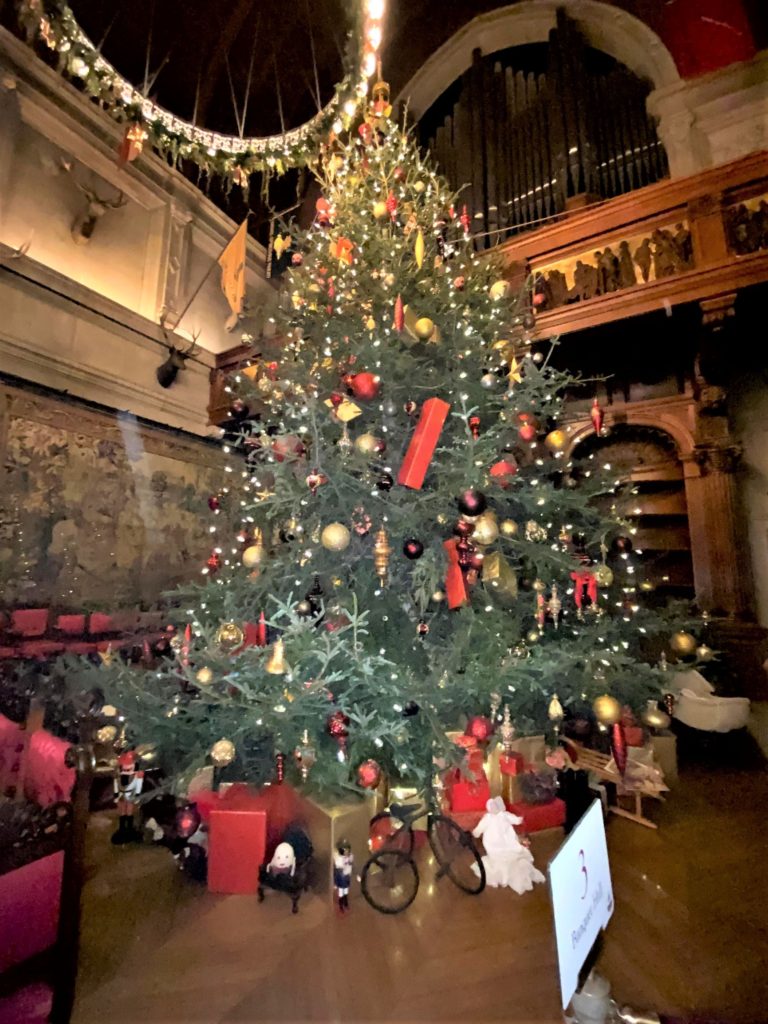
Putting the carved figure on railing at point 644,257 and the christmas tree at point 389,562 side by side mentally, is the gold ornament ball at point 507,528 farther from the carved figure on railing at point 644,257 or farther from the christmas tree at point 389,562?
the carved figure on railing at point 644,257

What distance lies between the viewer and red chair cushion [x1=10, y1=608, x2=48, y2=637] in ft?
11.2

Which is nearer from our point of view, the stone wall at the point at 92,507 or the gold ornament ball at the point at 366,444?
the gold ornament ball at the point at 366,444

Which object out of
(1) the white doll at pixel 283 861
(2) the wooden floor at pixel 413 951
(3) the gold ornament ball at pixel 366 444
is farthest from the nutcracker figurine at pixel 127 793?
(3) the gold ornament ball at pixel 366 444

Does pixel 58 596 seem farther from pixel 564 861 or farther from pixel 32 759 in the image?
pixel 564 861

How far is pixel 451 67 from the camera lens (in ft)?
17.7

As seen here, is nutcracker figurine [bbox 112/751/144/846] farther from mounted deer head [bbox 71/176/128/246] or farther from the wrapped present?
mounted deer head [bbox 71/176/128/246]

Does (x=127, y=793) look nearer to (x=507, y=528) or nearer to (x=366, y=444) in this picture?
(x=366, y=444)

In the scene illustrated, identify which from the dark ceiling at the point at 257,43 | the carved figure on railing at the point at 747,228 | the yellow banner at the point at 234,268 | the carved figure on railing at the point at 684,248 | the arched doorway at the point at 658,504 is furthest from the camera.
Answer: the dark ceiling at the point at 257,43

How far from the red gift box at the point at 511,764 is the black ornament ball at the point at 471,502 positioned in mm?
1185

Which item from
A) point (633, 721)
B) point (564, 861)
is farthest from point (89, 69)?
point (633, 721)

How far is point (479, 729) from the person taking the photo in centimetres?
180

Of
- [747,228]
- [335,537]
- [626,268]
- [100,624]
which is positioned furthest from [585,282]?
[100,624]

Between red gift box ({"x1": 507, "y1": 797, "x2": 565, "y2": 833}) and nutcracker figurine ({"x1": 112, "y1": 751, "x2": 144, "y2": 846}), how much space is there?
1589 millimetres

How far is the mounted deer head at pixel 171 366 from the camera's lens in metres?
4.76
